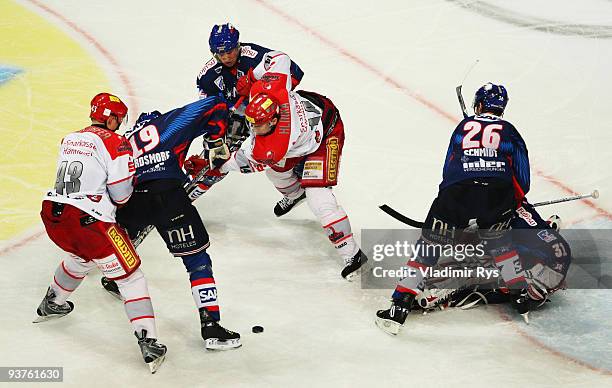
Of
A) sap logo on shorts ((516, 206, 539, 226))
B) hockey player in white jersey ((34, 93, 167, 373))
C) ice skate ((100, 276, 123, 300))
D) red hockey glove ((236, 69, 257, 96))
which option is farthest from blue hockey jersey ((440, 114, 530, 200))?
ice skate ((100, 276, 123, 300))

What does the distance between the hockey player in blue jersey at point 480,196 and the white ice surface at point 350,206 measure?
0.61 ft

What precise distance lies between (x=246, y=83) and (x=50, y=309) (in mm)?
1699

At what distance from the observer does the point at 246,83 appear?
515cm

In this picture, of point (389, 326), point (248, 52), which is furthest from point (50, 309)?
point (248, 52)

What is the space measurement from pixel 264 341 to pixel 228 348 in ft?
0.62

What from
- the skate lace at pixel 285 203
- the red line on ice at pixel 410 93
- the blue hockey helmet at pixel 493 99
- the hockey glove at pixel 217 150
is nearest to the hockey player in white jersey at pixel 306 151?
the hockey glove at pixel 217 150

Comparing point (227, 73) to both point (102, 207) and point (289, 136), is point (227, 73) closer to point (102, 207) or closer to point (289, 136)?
point (289, 136)

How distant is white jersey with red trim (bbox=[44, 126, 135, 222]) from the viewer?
12.7 feet

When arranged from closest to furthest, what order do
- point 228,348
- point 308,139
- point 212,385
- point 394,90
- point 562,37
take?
point 212,385, point 228,348, point 308,139, point 394,90, point 562,37

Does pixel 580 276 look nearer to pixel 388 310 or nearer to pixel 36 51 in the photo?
pixel 388 310

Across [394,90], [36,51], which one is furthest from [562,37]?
[36,51]

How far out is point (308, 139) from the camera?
15.6ft

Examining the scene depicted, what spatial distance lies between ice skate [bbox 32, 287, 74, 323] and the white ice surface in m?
0.06

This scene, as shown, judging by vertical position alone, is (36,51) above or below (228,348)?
above
